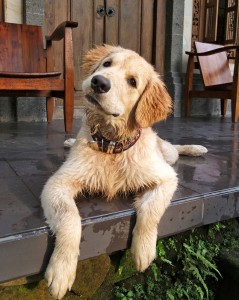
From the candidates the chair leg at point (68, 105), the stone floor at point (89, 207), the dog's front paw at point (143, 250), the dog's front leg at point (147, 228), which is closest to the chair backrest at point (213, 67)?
the chair leg at point (68, 105)

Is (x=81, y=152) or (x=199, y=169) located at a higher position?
(x=81, y=152)

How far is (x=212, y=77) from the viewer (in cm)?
642

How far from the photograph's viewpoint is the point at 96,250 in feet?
5.05

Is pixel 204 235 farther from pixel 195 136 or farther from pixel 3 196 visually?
pixel 195 136

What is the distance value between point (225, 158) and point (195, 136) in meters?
1.25

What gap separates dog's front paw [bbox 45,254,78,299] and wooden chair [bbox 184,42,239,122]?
16.5 feet

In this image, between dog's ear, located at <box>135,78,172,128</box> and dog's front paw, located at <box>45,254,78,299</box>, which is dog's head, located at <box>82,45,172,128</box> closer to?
dog's ear, located at <box>135,78,172,128</box>

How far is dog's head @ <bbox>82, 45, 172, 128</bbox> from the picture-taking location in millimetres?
1700

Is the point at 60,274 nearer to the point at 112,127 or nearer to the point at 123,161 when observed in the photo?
the point at 123,161

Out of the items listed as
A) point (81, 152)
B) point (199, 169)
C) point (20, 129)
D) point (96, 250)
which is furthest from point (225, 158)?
point (20, 129)

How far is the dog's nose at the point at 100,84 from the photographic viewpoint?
1.65 meters

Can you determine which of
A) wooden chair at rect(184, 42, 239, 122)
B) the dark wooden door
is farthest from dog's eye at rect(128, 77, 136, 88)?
wooden chair at rect(184, 42, 239, 122)

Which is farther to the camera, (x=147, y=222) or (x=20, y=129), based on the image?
(x=20, y=129)

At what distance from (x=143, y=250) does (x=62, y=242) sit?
39cm
